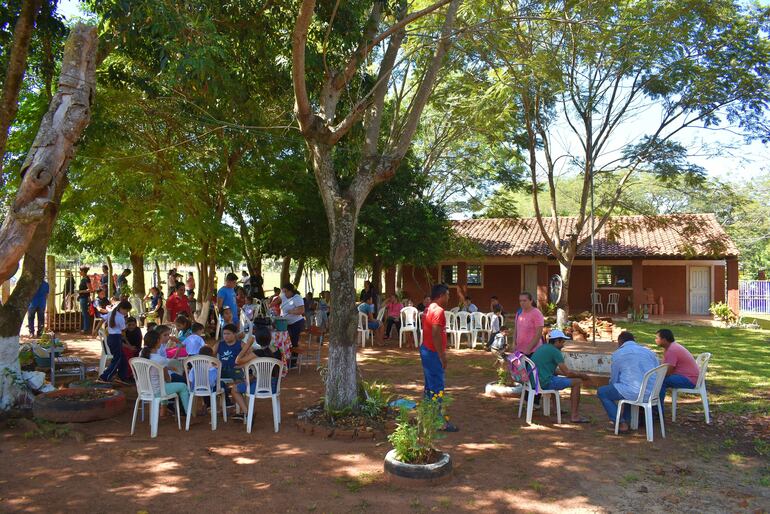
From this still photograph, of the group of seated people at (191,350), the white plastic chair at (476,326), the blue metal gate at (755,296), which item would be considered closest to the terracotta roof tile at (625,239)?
the blue metal gate at (755,296)

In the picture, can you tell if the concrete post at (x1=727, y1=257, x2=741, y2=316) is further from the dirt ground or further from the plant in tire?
the plant in tire

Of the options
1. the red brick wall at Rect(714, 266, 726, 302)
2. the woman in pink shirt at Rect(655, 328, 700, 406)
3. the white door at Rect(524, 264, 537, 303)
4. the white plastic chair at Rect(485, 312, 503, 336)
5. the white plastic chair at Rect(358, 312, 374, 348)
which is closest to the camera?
Answer: the woman in pink shirt at Rect(655, 328, 700, 406)

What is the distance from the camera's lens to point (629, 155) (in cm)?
1557

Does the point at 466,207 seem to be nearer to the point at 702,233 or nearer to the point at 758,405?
Answer: the point at 702,233

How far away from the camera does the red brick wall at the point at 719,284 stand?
23.0m

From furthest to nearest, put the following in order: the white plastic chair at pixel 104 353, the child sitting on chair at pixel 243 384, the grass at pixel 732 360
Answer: the white plastic chair at pixel 104 353
the grass at pixel 732 360
the child sitting on chair at pixel 243 384

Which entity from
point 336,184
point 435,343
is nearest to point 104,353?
point 336,184

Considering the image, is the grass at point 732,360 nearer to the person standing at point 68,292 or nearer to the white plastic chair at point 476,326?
the white plastic chair at point 476,326

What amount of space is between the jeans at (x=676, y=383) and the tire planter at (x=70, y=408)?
6495 mm

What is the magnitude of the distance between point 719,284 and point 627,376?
19840 mm

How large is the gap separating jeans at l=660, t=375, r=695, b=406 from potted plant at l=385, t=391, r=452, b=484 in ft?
10.8

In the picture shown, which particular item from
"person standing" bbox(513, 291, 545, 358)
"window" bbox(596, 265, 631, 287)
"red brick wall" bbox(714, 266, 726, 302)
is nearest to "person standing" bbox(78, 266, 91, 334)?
"person standing" bbox(513, 291, 545, 358)

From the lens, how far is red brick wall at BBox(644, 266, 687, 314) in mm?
23547

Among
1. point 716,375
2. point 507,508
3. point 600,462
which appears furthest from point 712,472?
point 716,375
